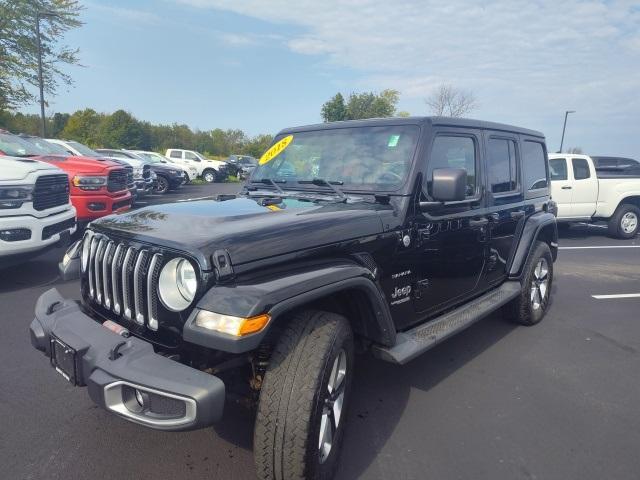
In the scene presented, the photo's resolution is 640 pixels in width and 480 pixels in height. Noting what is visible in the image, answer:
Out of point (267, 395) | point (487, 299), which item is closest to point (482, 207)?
point (487, 299)

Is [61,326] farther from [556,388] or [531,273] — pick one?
[531,273]

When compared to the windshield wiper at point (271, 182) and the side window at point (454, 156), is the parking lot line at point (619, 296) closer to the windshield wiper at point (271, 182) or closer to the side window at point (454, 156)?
the side window at point (454, 156)

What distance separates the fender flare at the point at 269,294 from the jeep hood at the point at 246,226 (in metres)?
0.14

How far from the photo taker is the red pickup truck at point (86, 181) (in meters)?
8.05

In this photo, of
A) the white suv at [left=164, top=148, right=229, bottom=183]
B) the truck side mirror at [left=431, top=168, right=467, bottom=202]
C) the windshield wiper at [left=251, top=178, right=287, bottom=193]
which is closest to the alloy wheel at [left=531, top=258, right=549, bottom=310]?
the truck side mirror at [left=431, top=168, right=467, bottom=202]

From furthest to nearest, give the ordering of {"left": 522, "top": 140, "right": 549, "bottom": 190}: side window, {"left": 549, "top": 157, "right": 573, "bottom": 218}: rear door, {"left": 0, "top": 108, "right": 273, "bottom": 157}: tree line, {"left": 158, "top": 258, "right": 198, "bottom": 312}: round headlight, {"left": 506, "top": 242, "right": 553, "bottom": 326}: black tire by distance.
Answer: {"left": 0, "top": 108, "right": 273, "bottom": 157}: tree line < {"left": 549, "top": 157, "right": 573, "bottom": 218}: rear door < {"left": 522, "top": 140, "right": 549, "bottom": 190}: side window < {"left": 506, "top": 242, "right": 553, "bottom": 326}: black tire < {"left": 158, "top": 258, "right": 198, "bottom": 312}: round headlight

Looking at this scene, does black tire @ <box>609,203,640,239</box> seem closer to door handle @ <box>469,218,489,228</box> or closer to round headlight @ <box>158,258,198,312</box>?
door handle @ <box>469,218,489,228</box>

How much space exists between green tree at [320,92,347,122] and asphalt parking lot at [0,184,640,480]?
37.2 meters

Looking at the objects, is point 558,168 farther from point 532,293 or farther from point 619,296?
point 532,293

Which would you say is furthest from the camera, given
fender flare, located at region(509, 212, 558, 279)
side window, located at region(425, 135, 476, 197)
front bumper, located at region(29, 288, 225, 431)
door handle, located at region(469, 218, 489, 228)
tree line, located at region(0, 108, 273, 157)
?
tree line, located at region(0, 108, 273, 157)

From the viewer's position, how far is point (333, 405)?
2.46 meters

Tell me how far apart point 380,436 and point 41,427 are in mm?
2050

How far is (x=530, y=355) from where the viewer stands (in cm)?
414

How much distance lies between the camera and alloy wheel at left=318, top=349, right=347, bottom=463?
2338 mm
